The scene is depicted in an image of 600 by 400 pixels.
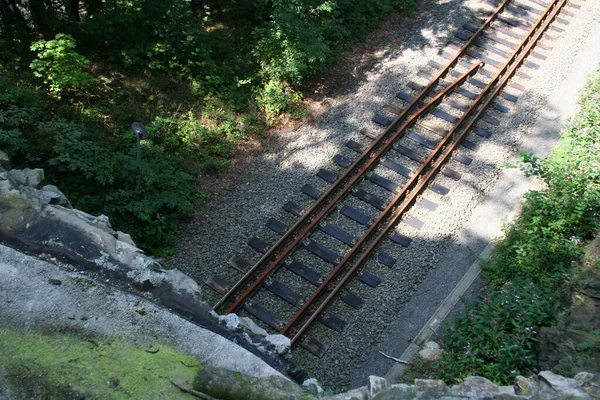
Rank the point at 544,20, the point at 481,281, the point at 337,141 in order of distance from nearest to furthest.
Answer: the point at 481,281 < the point at 337,141 < the point at 544,20

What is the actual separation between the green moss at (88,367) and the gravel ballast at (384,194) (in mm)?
3512

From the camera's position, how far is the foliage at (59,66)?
10938mm

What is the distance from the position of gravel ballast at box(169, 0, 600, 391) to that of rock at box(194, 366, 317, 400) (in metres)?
3.27

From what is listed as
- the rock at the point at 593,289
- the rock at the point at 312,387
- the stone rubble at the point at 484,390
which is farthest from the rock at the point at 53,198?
the rock at the point at 593,289

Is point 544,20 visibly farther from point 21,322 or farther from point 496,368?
point 21,322

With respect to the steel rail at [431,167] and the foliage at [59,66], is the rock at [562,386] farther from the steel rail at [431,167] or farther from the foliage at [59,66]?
the foliage at [59,66]

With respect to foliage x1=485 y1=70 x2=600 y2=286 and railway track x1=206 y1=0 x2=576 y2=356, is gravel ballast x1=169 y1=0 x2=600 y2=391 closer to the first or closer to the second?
railway track x1=206 y1=0 x2=576 y2=356

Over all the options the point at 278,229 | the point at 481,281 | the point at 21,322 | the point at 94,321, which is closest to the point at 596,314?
the point at 481,281

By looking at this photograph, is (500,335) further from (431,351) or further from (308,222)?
(308,222)

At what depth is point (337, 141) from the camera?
37.7 feet

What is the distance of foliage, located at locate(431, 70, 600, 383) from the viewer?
8.00 meters

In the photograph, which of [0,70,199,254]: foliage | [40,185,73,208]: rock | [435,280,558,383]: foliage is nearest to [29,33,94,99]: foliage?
[0,70,199,254]: foliage

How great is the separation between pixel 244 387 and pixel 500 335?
4.40 m

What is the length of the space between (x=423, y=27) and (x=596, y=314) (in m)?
8.71
